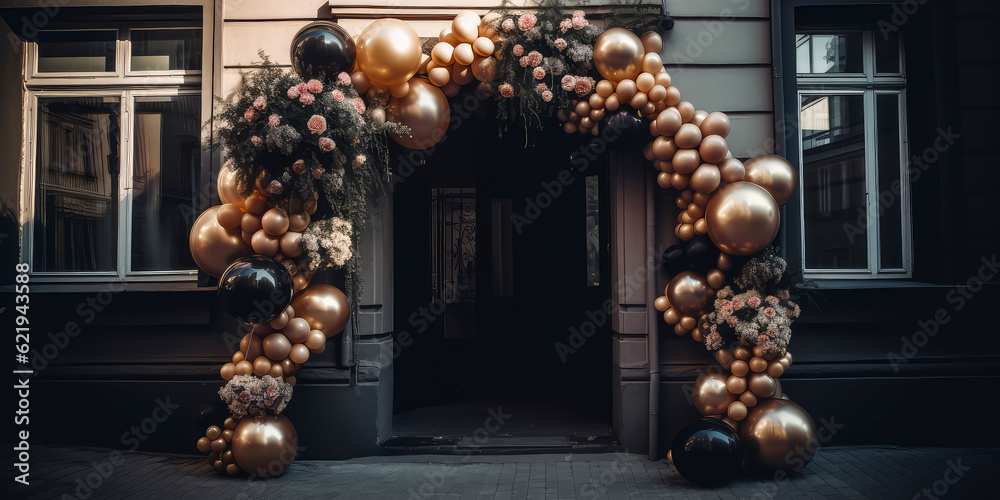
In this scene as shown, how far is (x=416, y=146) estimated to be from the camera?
455 centimetres

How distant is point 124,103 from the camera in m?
5.25

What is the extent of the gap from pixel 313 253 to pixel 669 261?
9.17 feet

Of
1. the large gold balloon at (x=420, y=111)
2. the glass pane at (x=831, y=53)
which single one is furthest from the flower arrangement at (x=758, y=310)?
the large gold balloon at (x=420, y=111)

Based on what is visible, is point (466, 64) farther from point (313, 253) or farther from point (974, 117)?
point (974, 117)

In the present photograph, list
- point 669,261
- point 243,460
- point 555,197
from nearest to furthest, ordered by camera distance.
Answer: point 243,460 → point 669,261 → point 555,197

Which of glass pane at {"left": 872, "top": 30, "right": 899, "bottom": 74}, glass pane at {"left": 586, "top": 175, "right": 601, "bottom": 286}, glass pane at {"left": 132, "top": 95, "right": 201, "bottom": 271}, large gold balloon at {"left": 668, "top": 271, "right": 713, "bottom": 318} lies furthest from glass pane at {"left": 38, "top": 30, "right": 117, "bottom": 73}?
glass pane at {"left": 872, "top": 30, "right": 899, "bottom": 74}

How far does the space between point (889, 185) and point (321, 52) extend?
5.13 meters

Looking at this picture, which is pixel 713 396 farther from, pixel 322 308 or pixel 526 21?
pixel 526 21

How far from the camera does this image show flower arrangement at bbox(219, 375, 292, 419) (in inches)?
160

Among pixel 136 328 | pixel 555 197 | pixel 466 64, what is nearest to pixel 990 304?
pixel 555 197

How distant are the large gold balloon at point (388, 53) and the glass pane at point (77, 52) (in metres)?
2.83

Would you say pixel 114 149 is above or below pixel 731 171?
above

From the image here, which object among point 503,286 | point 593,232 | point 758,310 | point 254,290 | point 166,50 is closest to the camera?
point 254,290

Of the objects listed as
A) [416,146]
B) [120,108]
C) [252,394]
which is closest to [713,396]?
[416,146]
